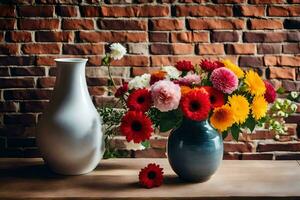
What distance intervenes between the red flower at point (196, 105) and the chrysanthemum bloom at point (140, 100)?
0.12 m

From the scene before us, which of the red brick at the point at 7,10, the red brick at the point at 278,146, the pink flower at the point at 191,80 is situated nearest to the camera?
the pink flower at the point at 191,80

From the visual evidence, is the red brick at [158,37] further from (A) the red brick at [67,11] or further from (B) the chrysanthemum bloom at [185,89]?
(B) the chrysanthemum bloom at [185,89]

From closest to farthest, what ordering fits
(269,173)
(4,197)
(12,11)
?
(4,197) → (269,173) → (12,11)

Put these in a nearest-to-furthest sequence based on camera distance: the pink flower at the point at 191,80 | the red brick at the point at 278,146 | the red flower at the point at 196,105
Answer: the red flower at the point at 196,105 < the pink flower at the point at 191,80 < the red brick at the point at 278,146

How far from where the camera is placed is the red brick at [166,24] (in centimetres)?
190

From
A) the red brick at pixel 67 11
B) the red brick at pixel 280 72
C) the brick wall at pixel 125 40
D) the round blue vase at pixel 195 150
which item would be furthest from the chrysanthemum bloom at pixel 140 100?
the red brick at pixel 280 72

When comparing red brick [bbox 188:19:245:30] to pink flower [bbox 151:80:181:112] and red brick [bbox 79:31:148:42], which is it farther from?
pink flower [bbox 151:80:181:112]

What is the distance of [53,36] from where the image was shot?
1897 millimetres

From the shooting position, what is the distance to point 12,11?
6.16ft

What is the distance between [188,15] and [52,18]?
1.78 feet

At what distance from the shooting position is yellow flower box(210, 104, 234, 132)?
1.39 metres

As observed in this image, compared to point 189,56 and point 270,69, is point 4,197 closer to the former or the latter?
point 189,56

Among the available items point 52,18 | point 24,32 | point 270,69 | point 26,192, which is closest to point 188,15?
point 270,69

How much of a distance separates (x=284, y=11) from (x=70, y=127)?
1.01 metres
